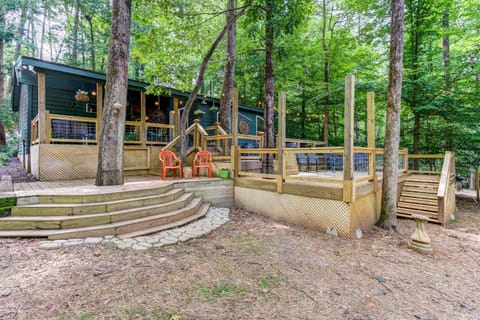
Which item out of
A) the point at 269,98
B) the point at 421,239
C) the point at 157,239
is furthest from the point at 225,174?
the point at 421,239

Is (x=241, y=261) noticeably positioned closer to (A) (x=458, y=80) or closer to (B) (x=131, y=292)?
(B) (x=131, y=292)

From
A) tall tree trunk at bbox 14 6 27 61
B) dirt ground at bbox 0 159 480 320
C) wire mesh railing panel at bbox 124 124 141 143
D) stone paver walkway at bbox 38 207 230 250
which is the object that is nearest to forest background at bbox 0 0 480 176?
tall tree trunk at bbox 14 6 27 61

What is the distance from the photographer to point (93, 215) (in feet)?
12.2

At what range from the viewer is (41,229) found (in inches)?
136

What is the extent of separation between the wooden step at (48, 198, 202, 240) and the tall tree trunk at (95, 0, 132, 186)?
1.55 metres

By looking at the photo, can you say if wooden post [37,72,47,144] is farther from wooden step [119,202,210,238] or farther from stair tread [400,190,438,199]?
stair tread [400,190,438,199]

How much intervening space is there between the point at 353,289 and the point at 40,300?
3.31 m

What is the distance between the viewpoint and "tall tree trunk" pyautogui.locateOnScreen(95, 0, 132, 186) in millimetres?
→ 4875

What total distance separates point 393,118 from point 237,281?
186 inches

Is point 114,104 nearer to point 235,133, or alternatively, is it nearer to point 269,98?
point 235,133

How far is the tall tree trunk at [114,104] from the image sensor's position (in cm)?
488

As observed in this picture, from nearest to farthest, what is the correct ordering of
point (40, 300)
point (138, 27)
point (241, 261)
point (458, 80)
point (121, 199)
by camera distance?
point (40, 300), point (241, 261), point (121, 199), point (458, 80), point (138, 27)

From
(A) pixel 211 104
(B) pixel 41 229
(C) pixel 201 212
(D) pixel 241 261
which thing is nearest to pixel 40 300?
(B) pixel 41 229

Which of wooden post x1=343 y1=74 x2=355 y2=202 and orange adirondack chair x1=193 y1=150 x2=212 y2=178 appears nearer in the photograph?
wooden post x1=343 y1=74 x2=355 y2=202
